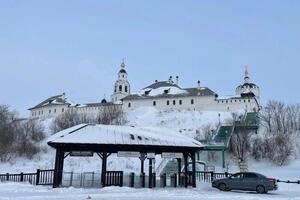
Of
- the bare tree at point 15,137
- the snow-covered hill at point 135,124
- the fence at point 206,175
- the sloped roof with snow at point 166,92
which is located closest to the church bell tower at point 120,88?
the sloped roof with snow at point 166,92

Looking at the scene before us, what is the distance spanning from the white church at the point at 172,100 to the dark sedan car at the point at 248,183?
66.4 metres

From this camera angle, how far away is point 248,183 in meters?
21.1

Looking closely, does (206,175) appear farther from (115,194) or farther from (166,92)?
(166,92)

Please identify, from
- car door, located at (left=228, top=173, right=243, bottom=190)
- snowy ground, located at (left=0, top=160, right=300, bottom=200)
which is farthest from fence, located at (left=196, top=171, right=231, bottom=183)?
car door, located at (left=228, top=173, right=243, bottom=190)

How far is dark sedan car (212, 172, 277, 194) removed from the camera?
20656mm

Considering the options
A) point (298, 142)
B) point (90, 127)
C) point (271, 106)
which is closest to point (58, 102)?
point (271, 106)

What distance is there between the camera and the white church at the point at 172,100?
298ft

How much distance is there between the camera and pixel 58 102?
115 m

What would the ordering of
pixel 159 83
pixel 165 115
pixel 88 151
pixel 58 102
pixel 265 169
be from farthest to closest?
1. pixel 58 102
2. pixel 159 83
3. pixel 165 115
4. pixel 265 169
5. pixel 88 151

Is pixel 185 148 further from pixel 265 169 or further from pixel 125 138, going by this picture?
pixel 265 169

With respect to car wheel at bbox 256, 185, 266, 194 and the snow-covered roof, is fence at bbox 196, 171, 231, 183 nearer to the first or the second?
the snow-covered roof

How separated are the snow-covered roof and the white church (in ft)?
221

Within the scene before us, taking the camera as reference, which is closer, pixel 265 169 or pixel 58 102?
pixel 265 169

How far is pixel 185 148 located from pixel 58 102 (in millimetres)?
99118
